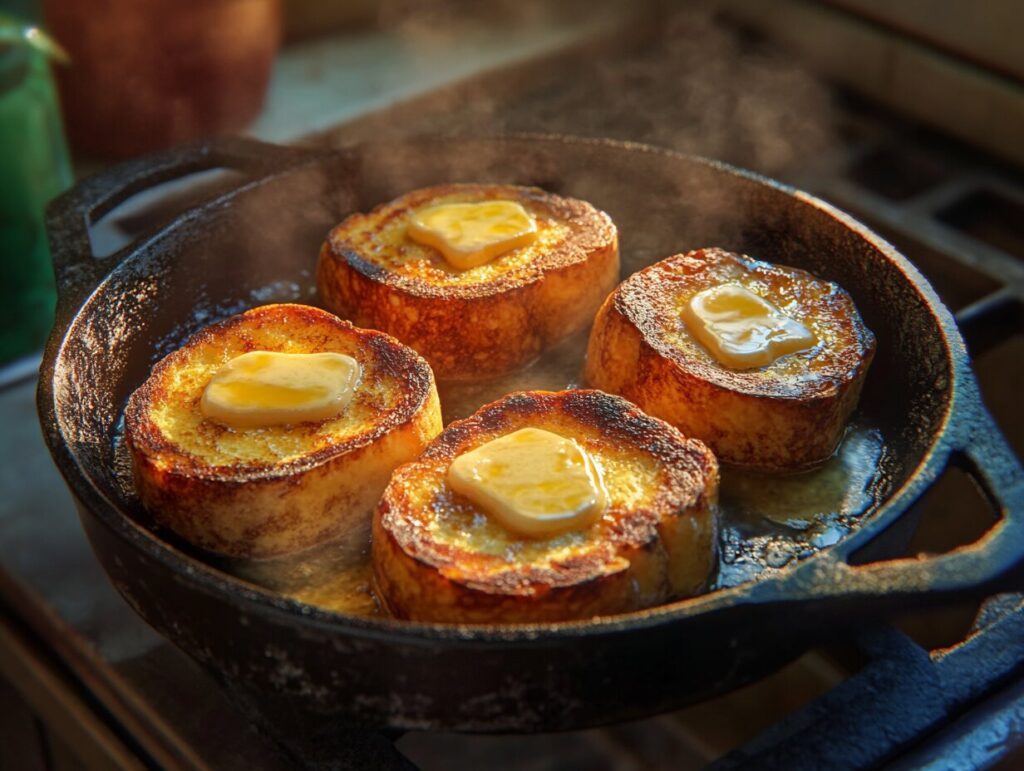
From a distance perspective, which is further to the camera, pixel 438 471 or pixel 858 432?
pixel 858 432

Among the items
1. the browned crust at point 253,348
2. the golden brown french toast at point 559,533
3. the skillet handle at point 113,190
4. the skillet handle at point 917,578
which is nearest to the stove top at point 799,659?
the skillet handle at point 917,578

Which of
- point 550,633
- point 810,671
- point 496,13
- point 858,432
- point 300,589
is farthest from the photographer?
point 496,13

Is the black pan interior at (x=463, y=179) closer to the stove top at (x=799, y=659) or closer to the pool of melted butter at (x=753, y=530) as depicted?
the pool of melted butter at (x=753, y=530)

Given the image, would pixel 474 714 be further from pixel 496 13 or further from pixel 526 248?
pixel 496 13

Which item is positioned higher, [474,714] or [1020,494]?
[1020,494]

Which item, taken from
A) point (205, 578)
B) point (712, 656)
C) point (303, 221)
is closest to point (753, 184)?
point (303, 221)
